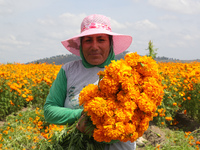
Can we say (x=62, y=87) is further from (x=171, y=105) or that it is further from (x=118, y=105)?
(x=171, y=105)

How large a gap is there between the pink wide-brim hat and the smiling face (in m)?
0.05

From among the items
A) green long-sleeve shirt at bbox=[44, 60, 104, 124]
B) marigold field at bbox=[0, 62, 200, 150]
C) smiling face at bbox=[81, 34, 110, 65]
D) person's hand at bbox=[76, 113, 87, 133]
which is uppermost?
smiling face at bbox=[81, 34, 110, 65]

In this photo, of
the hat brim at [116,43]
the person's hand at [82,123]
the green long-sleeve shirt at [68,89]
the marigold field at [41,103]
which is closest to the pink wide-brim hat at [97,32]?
the hat brim at [116,43]

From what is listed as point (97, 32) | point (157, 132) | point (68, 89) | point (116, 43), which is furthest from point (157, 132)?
point (97, 32)

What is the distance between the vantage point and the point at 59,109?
1.34 m

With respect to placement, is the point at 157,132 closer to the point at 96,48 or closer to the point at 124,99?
the point at 96,48

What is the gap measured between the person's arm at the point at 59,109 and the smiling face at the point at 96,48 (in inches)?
9.8

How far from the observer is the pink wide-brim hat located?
1.43m

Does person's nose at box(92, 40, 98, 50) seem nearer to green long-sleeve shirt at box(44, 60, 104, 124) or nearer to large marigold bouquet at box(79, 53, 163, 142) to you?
green long-sleeve shirt at box(44, 60, 104, 124)

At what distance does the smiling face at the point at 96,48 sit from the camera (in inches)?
55.5

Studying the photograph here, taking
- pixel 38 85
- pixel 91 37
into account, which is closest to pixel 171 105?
pixel 38 85

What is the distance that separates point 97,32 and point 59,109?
1.97 ft

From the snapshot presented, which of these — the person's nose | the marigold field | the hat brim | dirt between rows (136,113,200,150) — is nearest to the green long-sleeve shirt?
the person's nose

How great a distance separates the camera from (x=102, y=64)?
148 centimetres
